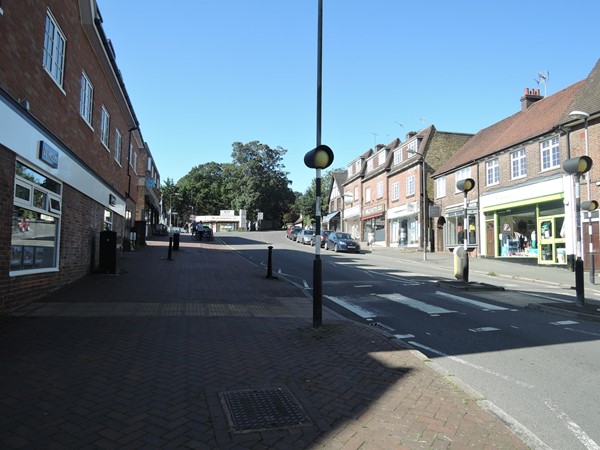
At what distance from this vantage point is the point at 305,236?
4081cm

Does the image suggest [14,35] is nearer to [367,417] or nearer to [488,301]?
[367,417]

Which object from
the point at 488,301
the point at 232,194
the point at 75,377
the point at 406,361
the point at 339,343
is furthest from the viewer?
the point at 232,194

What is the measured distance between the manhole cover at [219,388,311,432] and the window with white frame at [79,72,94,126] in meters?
10.3

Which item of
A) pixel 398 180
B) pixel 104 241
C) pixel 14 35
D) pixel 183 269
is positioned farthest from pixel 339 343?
pixel 398 180

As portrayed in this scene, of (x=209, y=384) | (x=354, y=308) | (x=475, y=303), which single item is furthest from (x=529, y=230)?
(x=209, y=384)

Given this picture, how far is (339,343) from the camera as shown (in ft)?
20.7

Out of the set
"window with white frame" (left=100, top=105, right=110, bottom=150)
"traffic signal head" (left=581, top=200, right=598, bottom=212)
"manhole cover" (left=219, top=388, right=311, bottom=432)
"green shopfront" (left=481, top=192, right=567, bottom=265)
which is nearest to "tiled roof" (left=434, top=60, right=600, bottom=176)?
"green shopfront" (left=481, top=192, right=567, bottom=265)

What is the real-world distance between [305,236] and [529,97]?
69.2 ft

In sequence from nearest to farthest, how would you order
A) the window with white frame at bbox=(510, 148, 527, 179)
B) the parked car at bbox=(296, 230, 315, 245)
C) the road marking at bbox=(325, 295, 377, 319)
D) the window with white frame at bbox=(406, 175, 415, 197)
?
the road marking at bbox=(325, 295, 377, 319), the window with white frame at bbox=(510, 148, 527, 179), the window with white frame at bbox=(406, 175, 415, 197), the parked car at bbox=(296, 230, 315, 245)

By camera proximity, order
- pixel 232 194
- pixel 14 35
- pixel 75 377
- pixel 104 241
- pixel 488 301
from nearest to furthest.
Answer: pixel 75 377
pixel 14 35
pixel 488 301
pixel 104 241
pixel 232 194

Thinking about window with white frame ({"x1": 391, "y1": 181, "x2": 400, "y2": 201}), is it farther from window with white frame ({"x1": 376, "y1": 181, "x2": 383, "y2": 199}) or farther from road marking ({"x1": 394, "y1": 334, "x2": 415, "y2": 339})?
road marking ({"x1": 394, "y1": 334, "x2": 415, "y2": 339})

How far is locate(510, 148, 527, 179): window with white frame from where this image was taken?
23.8 meters

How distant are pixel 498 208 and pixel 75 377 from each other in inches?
990

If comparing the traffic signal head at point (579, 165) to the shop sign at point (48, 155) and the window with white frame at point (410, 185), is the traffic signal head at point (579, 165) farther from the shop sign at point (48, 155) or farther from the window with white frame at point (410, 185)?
the window with white frame at point (410, 185)
